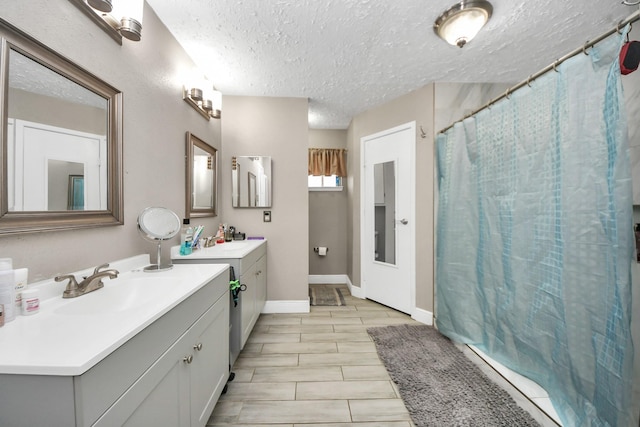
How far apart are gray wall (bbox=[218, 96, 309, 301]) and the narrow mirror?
89 centimetres

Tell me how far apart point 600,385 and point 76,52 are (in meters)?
2.61

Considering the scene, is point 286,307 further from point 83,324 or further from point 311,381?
point 83,324

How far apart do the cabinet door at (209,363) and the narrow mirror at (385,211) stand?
78.0 inches

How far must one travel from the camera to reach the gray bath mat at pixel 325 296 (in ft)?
9.85

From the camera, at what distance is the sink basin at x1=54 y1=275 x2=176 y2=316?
873 millimetres

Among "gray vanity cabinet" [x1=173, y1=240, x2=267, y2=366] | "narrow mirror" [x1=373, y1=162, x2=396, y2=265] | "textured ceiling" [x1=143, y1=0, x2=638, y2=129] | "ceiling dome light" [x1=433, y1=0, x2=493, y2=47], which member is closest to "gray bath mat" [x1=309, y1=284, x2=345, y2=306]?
"narrow mirror" [x1=373, y1=162, x2=396, y2=265]

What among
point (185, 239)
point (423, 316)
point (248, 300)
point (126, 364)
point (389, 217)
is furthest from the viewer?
point (389, 217)

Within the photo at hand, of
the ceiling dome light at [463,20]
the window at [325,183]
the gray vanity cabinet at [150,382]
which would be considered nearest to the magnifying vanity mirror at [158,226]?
the gray vanity cabinet at [150,382]

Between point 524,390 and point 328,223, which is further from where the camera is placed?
point 328,223

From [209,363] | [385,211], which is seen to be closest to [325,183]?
[385,211]

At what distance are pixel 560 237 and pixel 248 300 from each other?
1.95m

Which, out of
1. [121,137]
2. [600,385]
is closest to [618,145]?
[600,385]

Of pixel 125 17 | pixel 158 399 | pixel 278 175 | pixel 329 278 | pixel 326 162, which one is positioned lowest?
pixel 329 278

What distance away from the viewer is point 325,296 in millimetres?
3211
